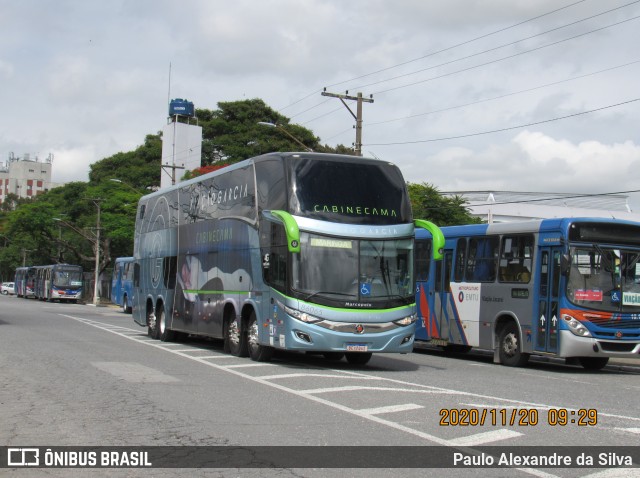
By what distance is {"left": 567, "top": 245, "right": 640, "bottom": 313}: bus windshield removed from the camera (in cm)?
1694

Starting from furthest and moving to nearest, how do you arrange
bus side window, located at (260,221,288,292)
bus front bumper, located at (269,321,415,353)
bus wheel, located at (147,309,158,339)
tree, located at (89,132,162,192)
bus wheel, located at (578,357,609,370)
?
tree, located at (89,132,162,192), bus wheel, located at (147,309,158,339), bus wheel, located at (578,357,609,370), bus side window, located at (260,221,288,292), bus front bumper, located at (269,321,415,353)

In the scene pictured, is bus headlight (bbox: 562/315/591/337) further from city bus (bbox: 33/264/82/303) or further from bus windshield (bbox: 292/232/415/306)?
city bus (bbox: 33/264/82/303)

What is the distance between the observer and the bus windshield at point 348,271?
15227 millimetres

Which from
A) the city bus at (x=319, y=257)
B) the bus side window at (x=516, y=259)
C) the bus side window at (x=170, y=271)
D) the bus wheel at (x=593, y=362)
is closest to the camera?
the city bus at (x=319, y=257)

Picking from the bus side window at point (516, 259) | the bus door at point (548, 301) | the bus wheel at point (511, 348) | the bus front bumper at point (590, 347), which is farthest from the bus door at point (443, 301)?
the bus front bumper at point (590, 347)

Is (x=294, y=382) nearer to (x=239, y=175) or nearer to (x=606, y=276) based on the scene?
(x=239, y=175)

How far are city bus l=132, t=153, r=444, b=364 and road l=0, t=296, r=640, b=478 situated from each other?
2.41 ft

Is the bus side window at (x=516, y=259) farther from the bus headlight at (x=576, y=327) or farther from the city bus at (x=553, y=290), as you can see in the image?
the bus headlight at (x=576, y=327)

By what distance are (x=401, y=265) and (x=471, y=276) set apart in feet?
16.1

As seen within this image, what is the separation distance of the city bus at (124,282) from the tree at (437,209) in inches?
711

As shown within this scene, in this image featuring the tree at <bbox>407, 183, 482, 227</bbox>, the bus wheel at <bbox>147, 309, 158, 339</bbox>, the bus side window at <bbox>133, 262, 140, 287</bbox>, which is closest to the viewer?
the bus wheel at <bbox>147, 309, 158, 339</bbox>

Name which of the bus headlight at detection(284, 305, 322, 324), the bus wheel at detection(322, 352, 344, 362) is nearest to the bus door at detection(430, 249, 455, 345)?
the bus wheel at detection(322, 352, 344, 362)

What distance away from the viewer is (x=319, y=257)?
50.2 feet
